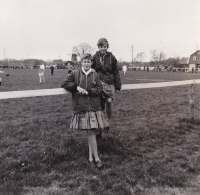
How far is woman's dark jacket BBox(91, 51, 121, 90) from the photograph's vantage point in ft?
10.7

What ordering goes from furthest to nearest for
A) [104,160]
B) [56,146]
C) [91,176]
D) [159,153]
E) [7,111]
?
[7,111] < [56,146] < [159,153] < [104,160] < [91,176]

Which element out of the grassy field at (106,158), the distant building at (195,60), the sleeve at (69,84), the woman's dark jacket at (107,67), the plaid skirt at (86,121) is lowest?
the grassy field at (106,158)

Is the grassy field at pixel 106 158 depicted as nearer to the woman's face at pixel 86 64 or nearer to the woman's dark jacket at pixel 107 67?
the woman's dark jacket at pixel 107 67

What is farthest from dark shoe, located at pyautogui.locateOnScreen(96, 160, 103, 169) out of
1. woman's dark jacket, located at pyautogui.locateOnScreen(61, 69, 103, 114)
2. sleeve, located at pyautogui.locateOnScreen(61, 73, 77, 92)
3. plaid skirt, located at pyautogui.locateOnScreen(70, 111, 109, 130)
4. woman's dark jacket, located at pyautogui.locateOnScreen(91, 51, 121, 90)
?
woman's dark jacket, located at pyautogui.locateOnScreen(91, 51, 121, 90)

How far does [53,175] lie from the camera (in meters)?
2.70

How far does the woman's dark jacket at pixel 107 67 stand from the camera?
3270mm

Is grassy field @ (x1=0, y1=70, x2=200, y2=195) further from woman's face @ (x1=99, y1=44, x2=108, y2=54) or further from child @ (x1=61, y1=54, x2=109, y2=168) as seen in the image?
woman's face @ (x1=99, y1=44, x2=108, y2=54)

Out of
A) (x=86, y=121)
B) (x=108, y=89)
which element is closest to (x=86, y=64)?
(x=108, y=89)

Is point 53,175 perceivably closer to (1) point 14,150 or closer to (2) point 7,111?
(1) point 14,150

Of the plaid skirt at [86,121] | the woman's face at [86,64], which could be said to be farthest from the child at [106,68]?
the plaid skirt at [86,121]

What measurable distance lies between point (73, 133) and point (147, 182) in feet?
7.29

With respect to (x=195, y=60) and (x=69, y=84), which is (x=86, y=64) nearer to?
(x=69, y=84)

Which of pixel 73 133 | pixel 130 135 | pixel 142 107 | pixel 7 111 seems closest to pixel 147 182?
pixel 130 135

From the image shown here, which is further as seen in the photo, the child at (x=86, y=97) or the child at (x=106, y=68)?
the child at (x=106, y=68)
